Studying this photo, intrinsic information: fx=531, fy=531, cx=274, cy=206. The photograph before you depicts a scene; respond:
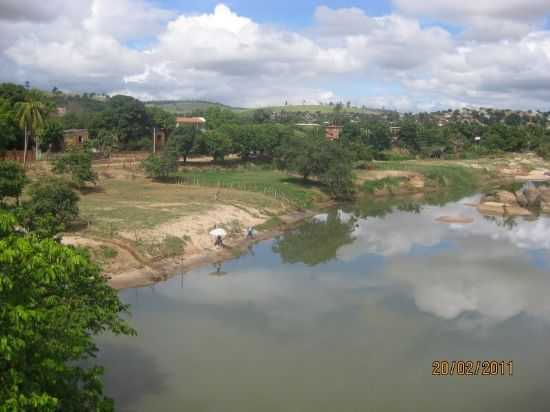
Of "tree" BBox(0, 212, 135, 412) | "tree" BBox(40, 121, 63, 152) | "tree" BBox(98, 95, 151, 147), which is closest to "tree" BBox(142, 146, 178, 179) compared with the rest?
"tree" BBox(40, 121, 63, 152)

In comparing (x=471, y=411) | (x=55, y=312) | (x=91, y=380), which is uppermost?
(x=55, y=312)

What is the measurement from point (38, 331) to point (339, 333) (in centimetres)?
1682

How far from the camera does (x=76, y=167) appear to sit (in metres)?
50.9

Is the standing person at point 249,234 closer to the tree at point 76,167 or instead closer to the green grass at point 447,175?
the tree at point 76,167

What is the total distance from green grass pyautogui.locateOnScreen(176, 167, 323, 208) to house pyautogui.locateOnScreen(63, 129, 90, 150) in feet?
55.1

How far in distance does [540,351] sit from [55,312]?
20539 millimetres

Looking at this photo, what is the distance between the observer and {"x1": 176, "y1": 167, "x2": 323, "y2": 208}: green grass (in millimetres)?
59938

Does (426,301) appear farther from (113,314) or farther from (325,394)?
(113,314)

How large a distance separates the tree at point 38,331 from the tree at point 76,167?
41307 mm

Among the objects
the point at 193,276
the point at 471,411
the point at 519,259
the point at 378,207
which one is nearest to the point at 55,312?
the point at 471,411

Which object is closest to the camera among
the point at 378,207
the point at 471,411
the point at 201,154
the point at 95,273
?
the point at 95,273

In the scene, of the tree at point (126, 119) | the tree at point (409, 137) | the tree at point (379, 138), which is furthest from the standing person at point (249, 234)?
the tree at point (409, 137)

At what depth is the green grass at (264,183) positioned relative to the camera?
59938 mm

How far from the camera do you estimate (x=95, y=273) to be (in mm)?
13898
